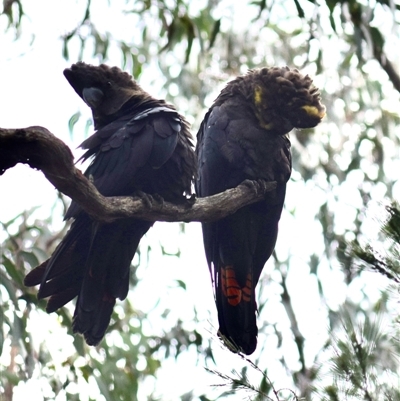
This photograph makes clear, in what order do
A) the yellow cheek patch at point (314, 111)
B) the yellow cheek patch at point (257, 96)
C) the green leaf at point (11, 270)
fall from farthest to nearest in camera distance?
the green leaf at point (11, 270) → the yellow cheek patch at point (257, 96) → the yellow cheek patch at point (314, 111)

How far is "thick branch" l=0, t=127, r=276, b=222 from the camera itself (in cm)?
187

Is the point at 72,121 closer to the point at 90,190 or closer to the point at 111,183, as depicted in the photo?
the point at 111,183

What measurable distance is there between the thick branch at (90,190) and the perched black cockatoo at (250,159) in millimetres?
105

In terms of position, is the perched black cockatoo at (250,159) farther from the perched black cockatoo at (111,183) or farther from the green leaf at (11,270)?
the green leaf at (11,270)

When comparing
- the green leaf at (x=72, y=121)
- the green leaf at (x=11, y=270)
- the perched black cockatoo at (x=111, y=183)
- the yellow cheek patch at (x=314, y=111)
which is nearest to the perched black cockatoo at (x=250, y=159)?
the yellow cheek patch at (x=314, y=111)

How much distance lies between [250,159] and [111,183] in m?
0.61

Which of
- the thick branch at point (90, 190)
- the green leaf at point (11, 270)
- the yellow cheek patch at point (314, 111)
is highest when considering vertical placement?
the yellow cheek patch at point (314, 111)

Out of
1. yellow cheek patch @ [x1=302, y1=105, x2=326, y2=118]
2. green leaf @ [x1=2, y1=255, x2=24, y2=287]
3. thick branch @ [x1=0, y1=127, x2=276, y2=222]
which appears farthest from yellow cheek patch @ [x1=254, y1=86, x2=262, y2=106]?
green leaf @ [x1=2, y1=255, x2=24, y2=287]

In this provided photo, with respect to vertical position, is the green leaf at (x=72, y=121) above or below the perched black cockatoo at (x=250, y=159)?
above

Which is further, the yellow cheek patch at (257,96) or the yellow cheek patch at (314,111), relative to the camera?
the yellow cheek patch at (257,96)

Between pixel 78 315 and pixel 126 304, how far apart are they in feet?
8.42

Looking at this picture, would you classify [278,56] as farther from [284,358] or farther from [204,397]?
[204,397]

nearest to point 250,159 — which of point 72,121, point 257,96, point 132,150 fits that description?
point 257,96

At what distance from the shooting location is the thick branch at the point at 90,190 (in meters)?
1.87
